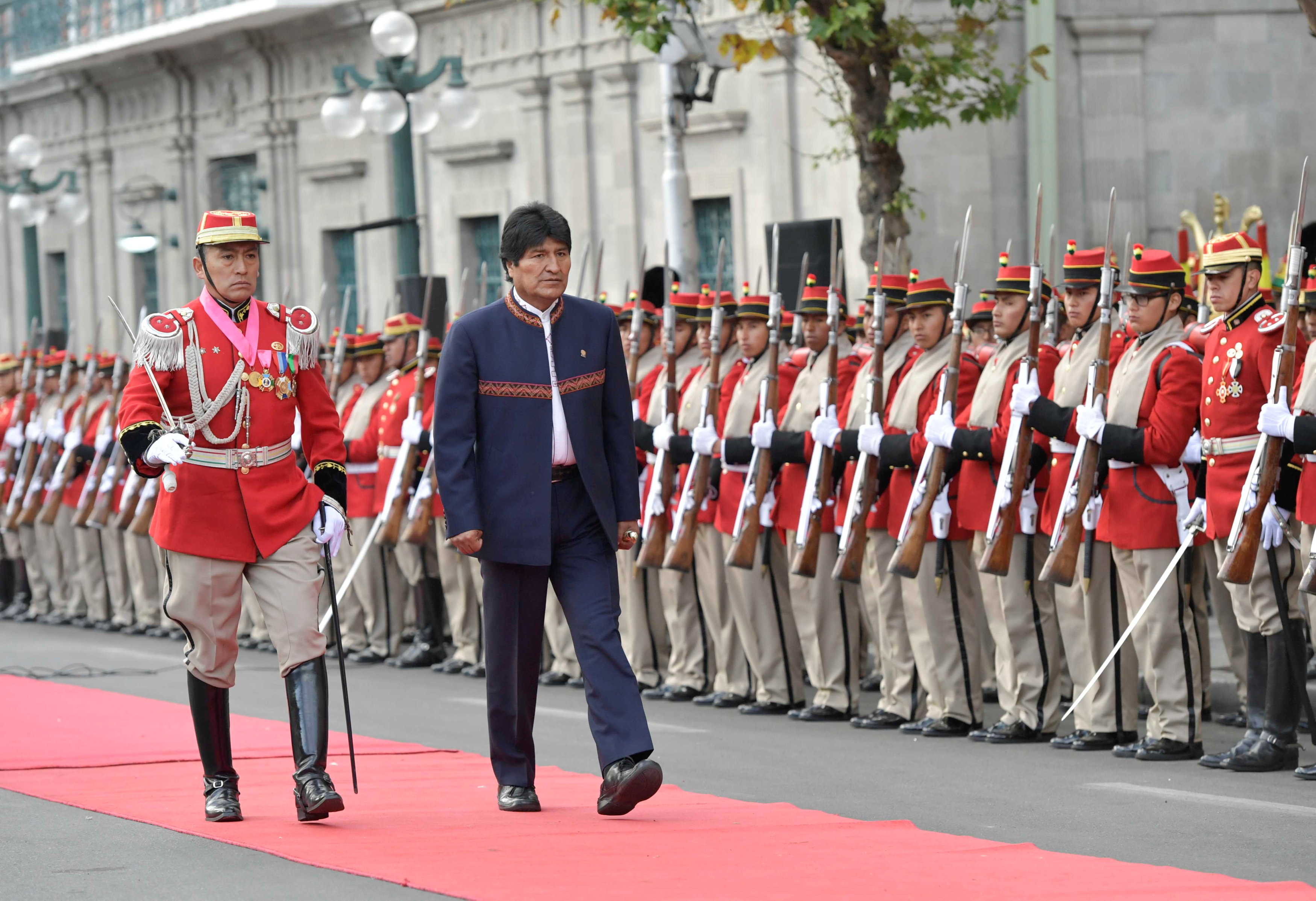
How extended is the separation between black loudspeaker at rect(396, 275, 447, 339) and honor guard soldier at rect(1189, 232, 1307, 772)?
6.08 metres

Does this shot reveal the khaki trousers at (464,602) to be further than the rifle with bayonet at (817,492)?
Yes

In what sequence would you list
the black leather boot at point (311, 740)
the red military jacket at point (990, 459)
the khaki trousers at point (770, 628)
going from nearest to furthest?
1. the black leather boot at point (311, 740)
2. the red military jacket at point (990, 459)
3. the khaki trousers at point (770, 628)

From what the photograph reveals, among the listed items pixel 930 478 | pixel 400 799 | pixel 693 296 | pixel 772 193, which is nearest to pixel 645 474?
pixel 693 296

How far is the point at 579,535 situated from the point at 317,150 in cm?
1889

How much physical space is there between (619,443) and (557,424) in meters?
0.23

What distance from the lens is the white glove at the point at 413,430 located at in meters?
12.3

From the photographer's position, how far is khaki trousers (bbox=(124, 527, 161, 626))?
50.6 ft

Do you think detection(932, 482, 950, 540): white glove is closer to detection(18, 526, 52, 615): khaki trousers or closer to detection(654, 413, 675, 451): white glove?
detection(654, 413, 675, 451): white glove

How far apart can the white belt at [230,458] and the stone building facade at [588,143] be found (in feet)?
22.8

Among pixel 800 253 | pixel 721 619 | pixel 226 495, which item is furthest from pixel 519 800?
pixel 800 253

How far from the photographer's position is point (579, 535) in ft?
21.6

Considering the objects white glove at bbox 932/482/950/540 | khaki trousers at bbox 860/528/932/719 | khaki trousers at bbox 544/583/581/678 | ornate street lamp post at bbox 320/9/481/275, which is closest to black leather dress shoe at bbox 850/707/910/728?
khaki trousers at bbox 860/528/932/719

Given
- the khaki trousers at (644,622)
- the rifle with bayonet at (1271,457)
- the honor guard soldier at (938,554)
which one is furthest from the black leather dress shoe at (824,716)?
the rifle with bayonet at (1271,457)

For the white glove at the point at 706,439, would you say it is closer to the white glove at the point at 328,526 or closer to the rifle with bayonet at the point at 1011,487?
the rifle with bayonet at the point at 1011,487
